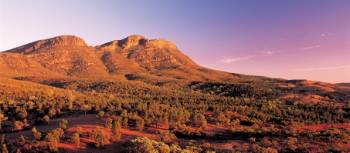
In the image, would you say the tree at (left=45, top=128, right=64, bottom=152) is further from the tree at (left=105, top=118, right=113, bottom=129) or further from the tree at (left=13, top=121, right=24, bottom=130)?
the tree at (left=13, top=121, right=24, bottom=130)

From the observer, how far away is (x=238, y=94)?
372 feet

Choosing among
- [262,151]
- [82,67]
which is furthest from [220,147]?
[82,67]

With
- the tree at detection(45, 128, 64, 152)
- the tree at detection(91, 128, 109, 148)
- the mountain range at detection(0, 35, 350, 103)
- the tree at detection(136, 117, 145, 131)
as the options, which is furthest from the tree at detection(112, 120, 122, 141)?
the mountain range at detection(0, 35, 350, 103)

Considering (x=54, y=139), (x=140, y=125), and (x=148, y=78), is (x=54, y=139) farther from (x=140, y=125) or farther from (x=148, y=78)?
(x=148, y=78)

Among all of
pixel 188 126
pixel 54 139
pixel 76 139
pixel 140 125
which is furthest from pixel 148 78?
pixel 54 139

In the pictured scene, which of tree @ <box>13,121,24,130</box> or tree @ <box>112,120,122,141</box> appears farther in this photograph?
tree @ <box>13,121,24,130</box>

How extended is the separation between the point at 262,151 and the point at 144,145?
13.8 meters

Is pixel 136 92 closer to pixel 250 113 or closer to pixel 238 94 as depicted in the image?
pixel 238 94

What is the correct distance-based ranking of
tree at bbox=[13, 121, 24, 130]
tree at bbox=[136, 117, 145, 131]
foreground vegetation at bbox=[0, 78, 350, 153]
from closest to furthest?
foreground vegetation at bbox=[0, 78, 350, 153] → tree at bbox=[13, 121, 24, 130] → tree at bbox=[136, 117, 145, 131]

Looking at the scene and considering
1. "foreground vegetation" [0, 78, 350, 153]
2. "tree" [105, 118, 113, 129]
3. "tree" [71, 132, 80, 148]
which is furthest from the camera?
"tree" [105, 118, 113, 129]

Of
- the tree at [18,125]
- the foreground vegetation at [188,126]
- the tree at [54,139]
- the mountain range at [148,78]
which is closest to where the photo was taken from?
Answer: the tree at [54,139]

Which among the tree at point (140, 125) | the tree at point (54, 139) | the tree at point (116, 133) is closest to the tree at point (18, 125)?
the tree at point (54, 139)

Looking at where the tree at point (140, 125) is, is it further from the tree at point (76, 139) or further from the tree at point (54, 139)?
the tree at point (76, 139)

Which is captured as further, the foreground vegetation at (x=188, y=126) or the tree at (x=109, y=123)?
the tree at (x=109, y=123)
